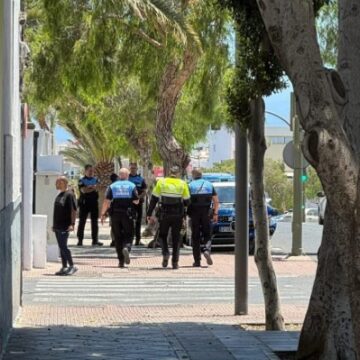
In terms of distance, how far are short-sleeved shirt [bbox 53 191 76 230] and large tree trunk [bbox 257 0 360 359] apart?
7849mm

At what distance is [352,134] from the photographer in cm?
691

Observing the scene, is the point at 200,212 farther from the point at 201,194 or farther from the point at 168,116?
the point at 168,116

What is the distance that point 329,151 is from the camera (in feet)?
17.4

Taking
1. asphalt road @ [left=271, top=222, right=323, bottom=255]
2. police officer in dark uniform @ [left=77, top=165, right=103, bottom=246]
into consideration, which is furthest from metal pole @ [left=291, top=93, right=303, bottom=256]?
police officer in dark uniform @ [left=77, top=165, right=103, bottom=246]

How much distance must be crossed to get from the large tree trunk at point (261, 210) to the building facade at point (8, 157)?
2.53m

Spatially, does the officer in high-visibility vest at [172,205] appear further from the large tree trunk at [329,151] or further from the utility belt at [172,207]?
the large tree trunk at [329,151]

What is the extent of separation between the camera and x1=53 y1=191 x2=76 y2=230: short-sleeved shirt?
1477 cm

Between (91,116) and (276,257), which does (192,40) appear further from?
(91,116)

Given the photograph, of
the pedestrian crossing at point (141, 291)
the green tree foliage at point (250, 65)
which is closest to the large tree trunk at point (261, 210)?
the green tree foliage at point (250, 65)

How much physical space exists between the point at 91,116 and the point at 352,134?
1149 inches

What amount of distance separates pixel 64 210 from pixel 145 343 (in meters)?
6.75

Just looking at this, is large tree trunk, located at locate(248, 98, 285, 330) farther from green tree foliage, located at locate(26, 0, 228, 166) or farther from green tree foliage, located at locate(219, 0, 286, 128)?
green tree foliage, located at locate(26, 0, 228, 166)

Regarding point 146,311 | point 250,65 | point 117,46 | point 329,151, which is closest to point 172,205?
point 146,311

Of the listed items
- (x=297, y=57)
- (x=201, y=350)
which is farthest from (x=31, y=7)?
(x=297, y=57)
